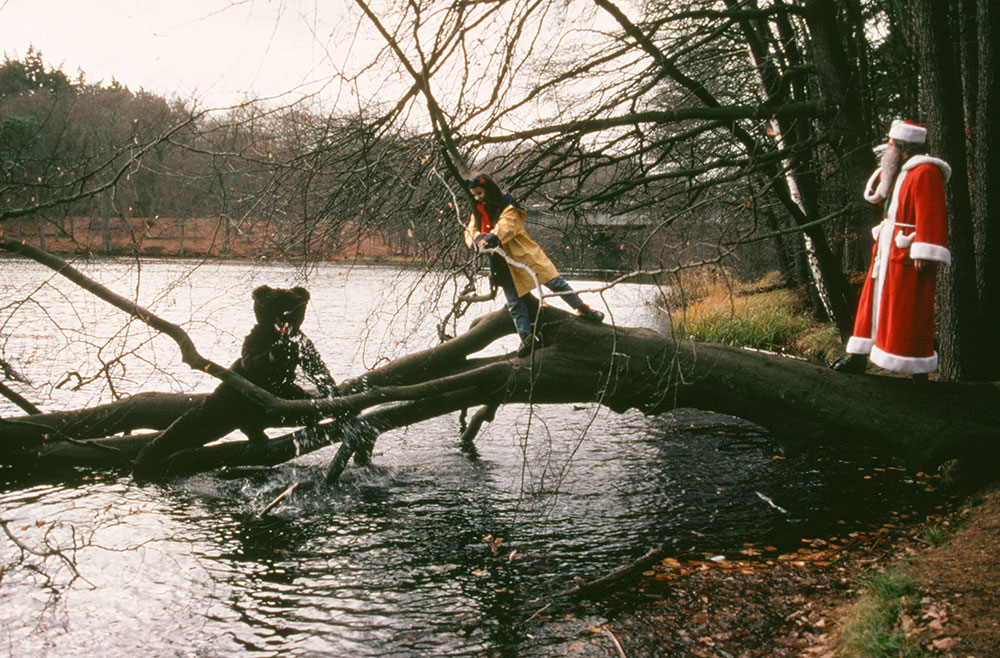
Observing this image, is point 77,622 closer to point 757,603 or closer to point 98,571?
point 98,571

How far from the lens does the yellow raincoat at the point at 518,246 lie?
594cm

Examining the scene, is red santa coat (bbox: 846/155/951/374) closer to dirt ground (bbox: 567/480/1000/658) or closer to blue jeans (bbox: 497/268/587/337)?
dirt ground (bbox: 567/480/1000/658)

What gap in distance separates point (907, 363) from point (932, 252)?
788mm

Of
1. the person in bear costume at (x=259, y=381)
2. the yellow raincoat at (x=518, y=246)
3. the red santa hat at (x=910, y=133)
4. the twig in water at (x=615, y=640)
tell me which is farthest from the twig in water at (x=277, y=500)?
the red santa hat at (x=910, y=133)

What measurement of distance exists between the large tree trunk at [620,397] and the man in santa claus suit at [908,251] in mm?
534

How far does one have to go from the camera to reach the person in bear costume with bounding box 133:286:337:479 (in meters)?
6.85

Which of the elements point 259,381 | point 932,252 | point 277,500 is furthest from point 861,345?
point 259,381

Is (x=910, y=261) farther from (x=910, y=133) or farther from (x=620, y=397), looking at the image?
(x=620, y=397)

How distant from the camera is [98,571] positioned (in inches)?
Answer: 226

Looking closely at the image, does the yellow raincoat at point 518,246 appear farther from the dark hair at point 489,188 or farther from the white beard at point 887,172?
the white beard at point 887,172

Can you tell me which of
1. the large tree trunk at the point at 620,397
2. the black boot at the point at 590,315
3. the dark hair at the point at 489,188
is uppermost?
the dark hair at the point at 489,188

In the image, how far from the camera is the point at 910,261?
5258 mm

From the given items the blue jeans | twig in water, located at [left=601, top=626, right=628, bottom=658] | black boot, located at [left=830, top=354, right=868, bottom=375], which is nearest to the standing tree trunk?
black boot, located at [left=830, top=354, right=868, bottom=375]

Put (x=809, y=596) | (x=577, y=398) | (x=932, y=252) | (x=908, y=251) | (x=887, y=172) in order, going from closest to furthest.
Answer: (x=809, y=596) < (x=932, y=252) < (x=908, y=251) < (x=887, y=172) < (x=577, y=398)
